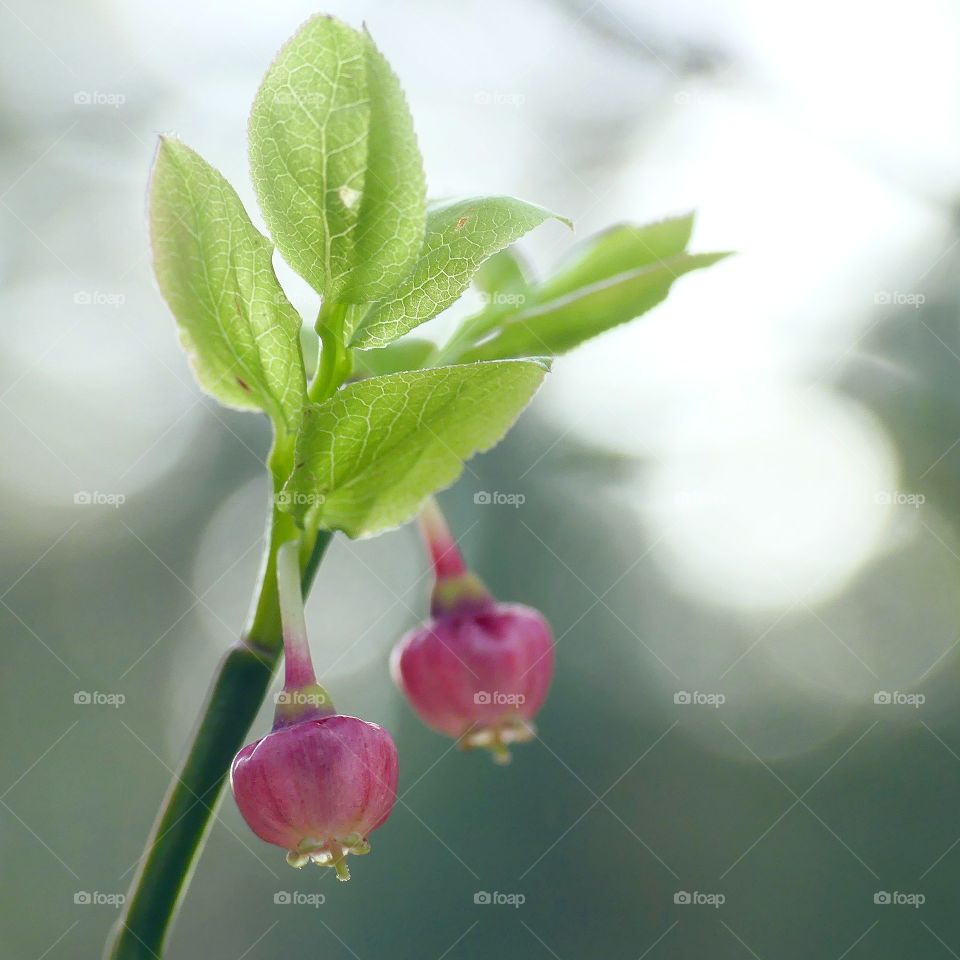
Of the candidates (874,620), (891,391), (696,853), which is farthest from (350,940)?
(891,391)

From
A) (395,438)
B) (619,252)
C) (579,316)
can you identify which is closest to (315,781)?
(395,438)

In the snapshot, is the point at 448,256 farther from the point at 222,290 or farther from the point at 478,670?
the point at 478,670

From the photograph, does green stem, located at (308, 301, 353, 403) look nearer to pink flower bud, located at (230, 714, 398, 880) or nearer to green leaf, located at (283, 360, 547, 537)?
green leaf, located at (283, 360, 547, 537)

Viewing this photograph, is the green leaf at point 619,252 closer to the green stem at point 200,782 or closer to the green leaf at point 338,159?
the green leaf at point 338,159

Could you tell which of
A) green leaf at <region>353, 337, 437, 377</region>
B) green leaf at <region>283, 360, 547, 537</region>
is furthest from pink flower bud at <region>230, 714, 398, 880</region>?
green leaf at <region>353, 337, 437, 377</region>

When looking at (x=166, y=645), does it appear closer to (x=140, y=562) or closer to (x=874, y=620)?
(x=140, y=562)
